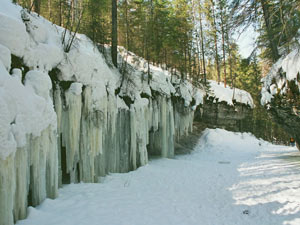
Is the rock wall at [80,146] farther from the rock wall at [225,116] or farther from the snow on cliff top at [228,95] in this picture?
the snow on cliff top at [228,95]

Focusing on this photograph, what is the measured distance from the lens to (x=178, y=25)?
14.1 metres

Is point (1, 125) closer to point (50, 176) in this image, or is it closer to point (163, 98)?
point (50, 176)

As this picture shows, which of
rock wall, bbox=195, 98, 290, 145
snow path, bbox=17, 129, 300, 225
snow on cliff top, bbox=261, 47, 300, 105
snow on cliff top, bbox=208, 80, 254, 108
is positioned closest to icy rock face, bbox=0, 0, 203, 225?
snow path, bbox=17, 129, 300, 225

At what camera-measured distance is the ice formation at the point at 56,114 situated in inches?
122

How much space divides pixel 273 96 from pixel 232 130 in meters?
10.1

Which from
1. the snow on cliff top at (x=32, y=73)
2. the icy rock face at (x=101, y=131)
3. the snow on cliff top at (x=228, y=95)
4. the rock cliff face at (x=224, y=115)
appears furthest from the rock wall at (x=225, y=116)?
the snow on cliff top at (x=32, y=73)

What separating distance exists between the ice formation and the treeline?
1.07 meters

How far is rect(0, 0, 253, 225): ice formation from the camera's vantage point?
310 centimetres

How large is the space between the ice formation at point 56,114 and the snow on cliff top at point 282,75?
16.7 ft

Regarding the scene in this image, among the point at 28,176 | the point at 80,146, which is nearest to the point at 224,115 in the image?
the point at 80,146

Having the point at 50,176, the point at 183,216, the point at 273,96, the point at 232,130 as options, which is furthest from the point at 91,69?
the point at 232,130

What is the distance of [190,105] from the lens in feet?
44.1

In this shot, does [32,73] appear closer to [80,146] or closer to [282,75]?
[80,146]

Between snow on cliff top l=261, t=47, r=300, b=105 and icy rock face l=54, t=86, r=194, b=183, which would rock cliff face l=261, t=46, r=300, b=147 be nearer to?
snow on cliff top l=261, t=47, r=300, b=105
